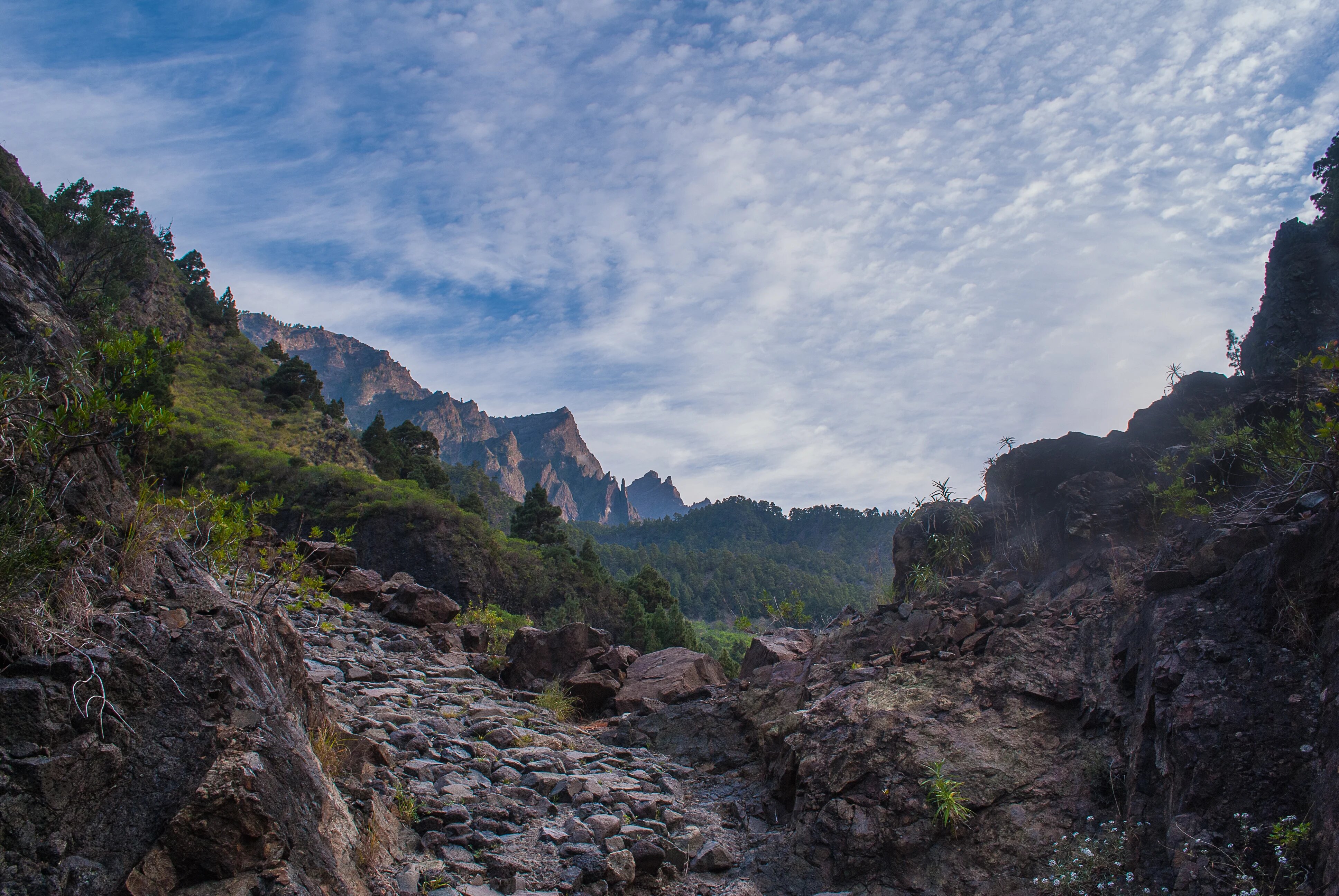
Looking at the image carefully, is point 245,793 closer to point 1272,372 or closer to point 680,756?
point 680,756

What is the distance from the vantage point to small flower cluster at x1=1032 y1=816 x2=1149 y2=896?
4781 mm

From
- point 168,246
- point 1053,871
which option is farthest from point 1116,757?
point 168,246

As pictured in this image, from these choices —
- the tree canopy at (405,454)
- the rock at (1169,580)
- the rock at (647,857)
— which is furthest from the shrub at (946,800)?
the tree canopy at (405,454)

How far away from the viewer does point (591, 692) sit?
12289 millimetres

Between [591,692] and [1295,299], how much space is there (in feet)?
122

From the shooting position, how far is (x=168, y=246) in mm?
41969

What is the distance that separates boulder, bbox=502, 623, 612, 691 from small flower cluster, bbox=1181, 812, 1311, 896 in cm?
1053

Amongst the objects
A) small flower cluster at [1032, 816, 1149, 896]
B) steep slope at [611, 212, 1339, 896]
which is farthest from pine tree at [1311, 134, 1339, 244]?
small flower cluster at [1032, 816, 1149, 896]

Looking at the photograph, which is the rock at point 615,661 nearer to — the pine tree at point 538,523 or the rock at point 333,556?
the rock at point 333,556

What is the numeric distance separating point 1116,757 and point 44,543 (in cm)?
816

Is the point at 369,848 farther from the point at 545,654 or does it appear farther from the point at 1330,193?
the point at 1330,193

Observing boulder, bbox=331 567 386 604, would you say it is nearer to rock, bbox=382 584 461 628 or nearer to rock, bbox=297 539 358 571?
rock, bbox=297 539 358 571

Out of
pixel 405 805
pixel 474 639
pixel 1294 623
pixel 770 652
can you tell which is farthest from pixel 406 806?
pixel 474 639

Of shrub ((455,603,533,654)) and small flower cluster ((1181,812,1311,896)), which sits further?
shrub ((455,603,533,654))
